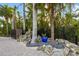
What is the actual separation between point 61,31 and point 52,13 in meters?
0.29

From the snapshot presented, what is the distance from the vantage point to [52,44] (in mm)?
56219

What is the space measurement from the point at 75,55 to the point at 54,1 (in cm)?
82

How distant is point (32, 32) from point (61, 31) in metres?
0.41

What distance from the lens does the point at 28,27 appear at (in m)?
56.2

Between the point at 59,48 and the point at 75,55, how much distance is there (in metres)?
0.25

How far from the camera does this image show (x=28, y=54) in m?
56.2

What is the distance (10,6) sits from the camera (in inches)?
2213

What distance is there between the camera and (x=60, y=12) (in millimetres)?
56219

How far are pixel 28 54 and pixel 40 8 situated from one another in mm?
676

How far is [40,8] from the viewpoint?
184ft

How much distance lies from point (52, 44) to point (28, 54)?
37 centimetres

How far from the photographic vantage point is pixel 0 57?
56188 mm

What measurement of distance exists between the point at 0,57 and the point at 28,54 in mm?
401

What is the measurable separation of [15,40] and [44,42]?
16.3 inches
